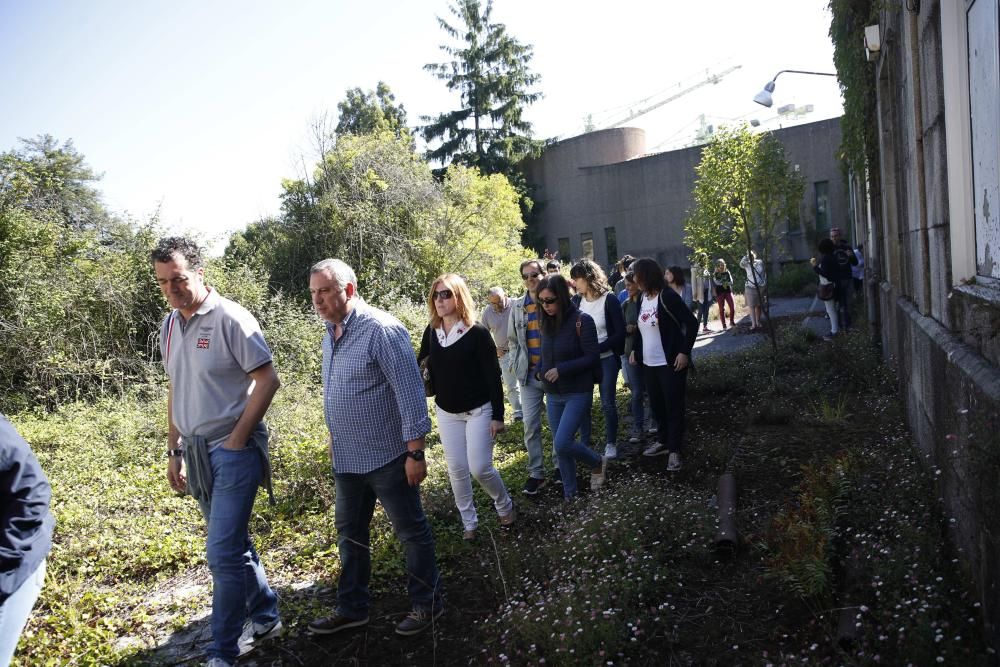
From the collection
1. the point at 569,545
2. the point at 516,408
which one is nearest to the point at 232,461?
the point at 569,545

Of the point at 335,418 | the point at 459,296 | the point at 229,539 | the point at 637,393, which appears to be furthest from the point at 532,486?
the point at 229,539

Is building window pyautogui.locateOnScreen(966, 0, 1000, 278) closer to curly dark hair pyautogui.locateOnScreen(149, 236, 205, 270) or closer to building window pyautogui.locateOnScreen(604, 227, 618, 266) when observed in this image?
curly dark hair pyautogui.locateOnScreen(149, 236, 205, 270)

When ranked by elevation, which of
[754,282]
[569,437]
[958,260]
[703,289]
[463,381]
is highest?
[958,260]

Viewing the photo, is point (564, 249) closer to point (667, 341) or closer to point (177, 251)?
point (667, 341)

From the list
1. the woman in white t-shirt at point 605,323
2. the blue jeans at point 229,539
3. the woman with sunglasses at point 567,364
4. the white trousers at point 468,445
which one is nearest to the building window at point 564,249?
the woman in white t-shirt at point 605,323

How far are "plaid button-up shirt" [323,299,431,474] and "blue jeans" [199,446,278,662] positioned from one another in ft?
1.67

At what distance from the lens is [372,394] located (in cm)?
404

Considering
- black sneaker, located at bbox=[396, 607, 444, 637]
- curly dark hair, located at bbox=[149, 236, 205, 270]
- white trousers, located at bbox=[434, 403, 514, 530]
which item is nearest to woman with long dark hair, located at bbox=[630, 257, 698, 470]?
white trousers, located at bbox=[434, 403, 514, 530]

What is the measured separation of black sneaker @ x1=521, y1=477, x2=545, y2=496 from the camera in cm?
647

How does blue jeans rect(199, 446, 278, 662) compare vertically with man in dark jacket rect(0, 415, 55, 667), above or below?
below

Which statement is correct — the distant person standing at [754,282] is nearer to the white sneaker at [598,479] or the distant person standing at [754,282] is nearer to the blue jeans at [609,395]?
the blue jeans at [609,395]

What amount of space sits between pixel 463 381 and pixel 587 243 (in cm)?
3791

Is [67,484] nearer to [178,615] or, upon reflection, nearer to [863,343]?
[178,615]

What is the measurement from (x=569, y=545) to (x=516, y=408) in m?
5.06
